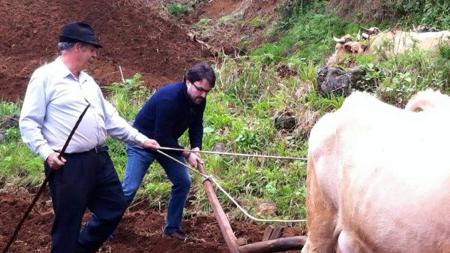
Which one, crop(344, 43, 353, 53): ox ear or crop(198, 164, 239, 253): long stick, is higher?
crop(198, 164, 239, 253): long stick

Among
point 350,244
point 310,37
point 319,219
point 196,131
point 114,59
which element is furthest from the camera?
point 310,37

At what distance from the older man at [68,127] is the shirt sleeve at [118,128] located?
221 mm

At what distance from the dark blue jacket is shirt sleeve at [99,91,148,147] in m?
0.39

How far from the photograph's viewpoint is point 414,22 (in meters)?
14.1

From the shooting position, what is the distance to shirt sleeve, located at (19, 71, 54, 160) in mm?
5199

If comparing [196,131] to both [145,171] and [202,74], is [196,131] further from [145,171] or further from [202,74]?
[202,74]

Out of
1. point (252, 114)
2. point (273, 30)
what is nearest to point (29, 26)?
point (273, 30)

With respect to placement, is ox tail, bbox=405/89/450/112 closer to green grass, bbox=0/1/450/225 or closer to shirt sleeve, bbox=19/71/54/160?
shirt sleeve, bbox=19/71/54/160

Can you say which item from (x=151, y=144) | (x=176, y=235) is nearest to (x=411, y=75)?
(x=176, y=235)

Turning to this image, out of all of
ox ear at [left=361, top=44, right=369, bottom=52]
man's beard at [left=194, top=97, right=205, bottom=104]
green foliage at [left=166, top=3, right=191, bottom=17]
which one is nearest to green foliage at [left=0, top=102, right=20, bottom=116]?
ox ear at [left=361, top=44, right=369, bottom=52]

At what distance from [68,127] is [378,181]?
7.10 ft

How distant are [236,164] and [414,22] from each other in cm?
652

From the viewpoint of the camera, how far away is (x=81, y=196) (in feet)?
17.8

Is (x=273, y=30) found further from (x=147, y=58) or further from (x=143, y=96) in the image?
(x=143, y=96)
